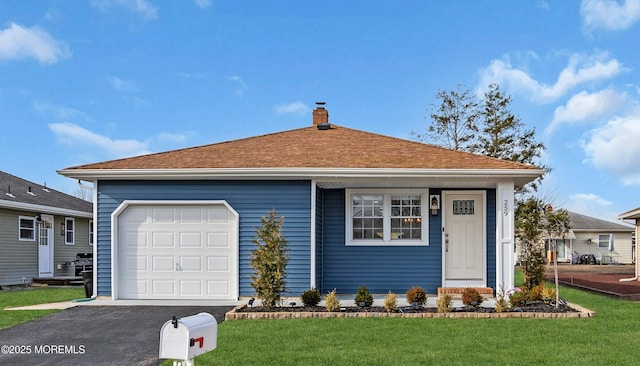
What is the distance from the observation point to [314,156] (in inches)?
490

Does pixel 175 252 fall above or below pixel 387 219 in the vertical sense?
below

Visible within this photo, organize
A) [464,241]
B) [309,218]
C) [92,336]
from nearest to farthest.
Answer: [92,336] → [309,218] → [464,241]

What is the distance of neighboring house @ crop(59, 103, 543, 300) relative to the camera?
11586 millimetres

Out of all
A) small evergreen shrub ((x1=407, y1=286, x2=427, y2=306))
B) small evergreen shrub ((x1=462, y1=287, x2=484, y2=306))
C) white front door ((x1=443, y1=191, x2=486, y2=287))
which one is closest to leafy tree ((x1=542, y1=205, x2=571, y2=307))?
white front door ((x1=443, y1=191, x2=486, y2=287))

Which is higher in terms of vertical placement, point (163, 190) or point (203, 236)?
point (163, 190)

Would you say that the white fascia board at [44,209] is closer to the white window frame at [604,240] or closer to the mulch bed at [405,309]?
the mulch bed at [405,309]

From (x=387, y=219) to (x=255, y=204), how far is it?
9.42 ft

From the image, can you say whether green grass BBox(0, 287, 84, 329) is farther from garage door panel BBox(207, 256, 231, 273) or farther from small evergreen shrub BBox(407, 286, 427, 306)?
small evergreen shrub BBox(407, 286, 427, 306)

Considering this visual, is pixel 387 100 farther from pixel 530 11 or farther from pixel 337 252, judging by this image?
pixel 337 252

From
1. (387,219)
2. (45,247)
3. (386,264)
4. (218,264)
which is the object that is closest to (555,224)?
(387,219)

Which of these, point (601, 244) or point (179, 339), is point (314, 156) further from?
point (601, 244)

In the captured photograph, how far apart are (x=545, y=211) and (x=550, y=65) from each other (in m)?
6.69

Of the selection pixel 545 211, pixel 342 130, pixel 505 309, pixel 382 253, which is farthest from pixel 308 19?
pixel 505 309

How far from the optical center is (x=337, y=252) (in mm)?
12562
